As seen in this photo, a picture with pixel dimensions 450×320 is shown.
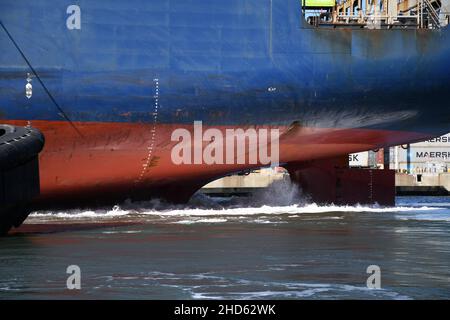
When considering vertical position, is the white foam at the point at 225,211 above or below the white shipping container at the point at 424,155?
below

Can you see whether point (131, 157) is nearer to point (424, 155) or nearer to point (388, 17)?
point (388, 17)

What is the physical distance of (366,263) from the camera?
1009cm

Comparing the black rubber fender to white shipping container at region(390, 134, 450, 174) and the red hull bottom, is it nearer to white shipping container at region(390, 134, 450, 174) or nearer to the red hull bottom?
the red hull bottom

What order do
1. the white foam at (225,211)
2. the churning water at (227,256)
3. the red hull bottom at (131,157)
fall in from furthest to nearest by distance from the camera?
1. the white foam at (225,211)
2. the red hull bottom at (131,157)
3. the churning water at (227,256)

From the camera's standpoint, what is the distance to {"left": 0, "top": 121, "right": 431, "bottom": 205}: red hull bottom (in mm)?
19219

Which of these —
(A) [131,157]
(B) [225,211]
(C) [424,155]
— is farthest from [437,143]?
(A) [131,157]

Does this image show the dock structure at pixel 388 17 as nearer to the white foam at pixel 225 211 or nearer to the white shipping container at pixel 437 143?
the white foam at pixel 225 211

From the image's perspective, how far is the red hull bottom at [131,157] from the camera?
63.1 feet

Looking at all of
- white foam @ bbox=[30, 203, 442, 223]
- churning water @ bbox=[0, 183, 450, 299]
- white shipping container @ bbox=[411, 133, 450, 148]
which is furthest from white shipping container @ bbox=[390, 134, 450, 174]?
churning water @ bbox=[0, 183, 450, 299]

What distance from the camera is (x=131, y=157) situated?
20078 millimetres

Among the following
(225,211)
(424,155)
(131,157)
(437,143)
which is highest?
(437,143)

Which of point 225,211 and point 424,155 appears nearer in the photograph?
point 225,211

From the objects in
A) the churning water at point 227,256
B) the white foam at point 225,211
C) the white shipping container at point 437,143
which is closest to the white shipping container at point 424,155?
the white shipping container at point 437,143

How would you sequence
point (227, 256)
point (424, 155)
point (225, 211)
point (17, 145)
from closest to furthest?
point (227, 256) < point (17, 145) < point (225, 211) < point (424, 155)
